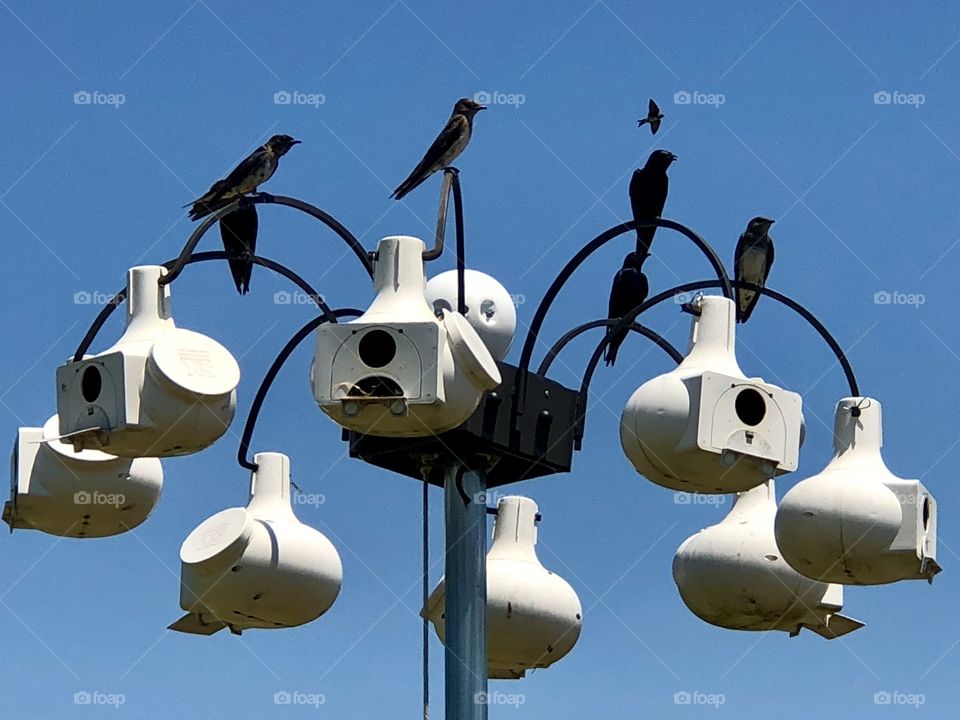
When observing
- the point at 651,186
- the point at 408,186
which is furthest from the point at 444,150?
the point at 651,186

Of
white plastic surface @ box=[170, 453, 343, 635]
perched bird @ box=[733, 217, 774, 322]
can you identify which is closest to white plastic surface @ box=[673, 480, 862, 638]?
white plastic surface @ box=[170, 453, 343, 635]

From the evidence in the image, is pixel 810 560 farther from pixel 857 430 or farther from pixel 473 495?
pixel 473 495

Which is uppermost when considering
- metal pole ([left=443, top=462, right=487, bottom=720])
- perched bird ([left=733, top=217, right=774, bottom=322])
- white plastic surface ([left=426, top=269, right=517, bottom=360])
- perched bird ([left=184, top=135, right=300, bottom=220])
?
perched bird ([left=733, top=217, right=774, bottom=322])

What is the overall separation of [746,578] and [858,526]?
772mm

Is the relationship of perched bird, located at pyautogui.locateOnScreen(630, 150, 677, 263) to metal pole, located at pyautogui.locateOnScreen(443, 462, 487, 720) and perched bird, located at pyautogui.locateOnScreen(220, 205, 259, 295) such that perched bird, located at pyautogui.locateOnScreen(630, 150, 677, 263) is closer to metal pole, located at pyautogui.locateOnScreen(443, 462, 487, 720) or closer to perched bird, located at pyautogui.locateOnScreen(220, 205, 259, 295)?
perched bird, located at pyautogui.locateOnScreen(220, 205, 259, 295)

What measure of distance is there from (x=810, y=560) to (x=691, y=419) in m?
0.78

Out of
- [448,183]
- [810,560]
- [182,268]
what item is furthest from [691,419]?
[182,268]

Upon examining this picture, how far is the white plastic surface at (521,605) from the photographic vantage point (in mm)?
9625

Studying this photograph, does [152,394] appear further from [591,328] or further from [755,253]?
[755,253]

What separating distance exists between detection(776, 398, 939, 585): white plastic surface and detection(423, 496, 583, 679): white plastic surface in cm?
114

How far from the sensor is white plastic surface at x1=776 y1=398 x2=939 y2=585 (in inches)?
347

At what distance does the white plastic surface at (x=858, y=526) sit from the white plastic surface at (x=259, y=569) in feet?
5.65

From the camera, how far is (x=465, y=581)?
8.98m

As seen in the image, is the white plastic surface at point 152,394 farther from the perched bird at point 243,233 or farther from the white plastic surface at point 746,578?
the perched bird at point 243,233
